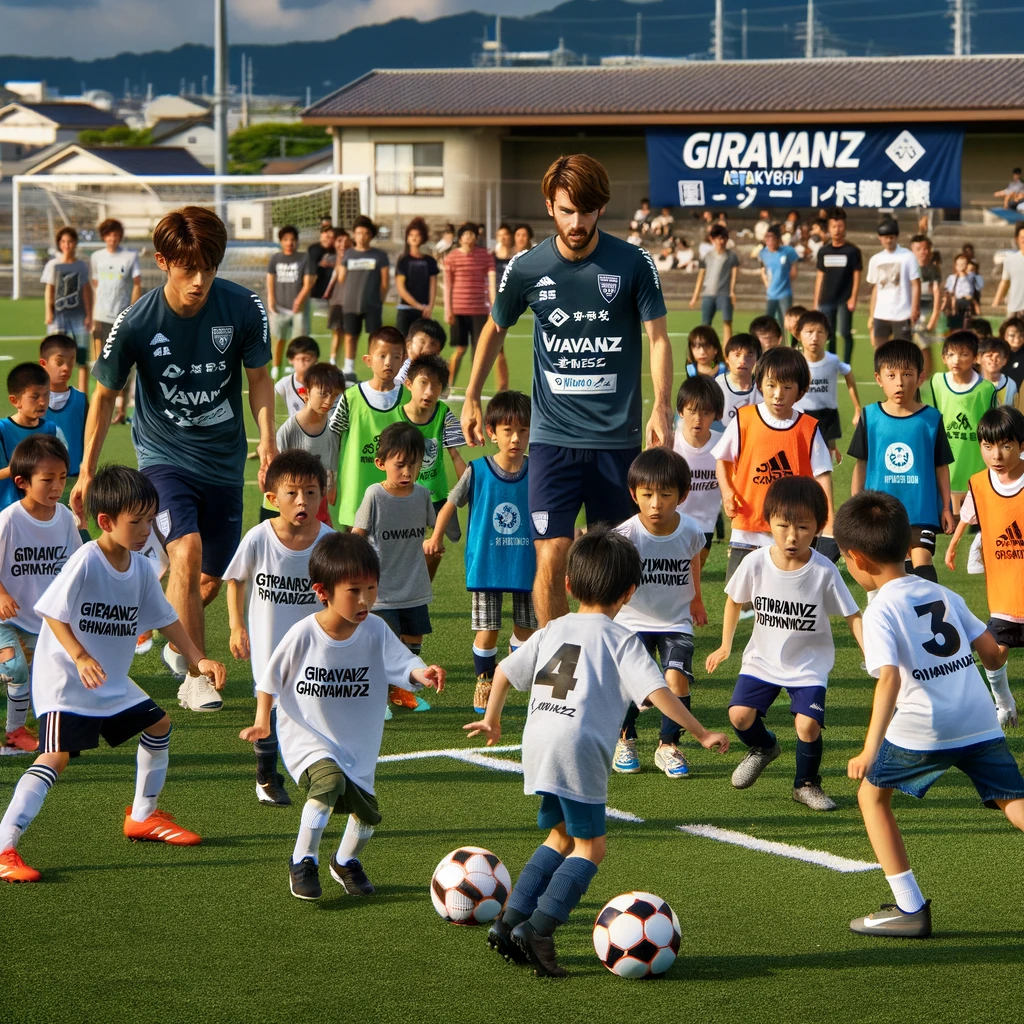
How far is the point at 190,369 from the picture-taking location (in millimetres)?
7281

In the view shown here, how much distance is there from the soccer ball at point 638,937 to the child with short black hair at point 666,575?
1.93 meters

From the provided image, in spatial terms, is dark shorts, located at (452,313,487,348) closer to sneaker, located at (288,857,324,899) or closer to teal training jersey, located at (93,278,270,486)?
teal training jersey, located at (93,278,270,486)

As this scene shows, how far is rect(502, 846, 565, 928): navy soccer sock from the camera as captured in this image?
4.81 metres

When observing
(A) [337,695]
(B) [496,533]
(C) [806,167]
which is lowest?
(A) [337,695]

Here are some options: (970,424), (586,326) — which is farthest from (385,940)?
(970,424)

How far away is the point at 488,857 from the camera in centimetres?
524

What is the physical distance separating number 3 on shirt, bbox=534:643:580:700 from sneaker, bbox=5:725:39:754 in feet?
10.8

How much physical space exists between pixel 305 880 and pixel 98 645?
3.87ft

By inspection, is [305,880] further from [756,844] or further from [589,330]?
[589,330]

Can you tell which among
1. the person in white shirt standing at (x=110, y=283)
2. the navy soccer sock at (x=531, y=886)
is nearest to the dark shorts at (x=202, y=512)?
the navy soccer sock at (x=531, y=886)

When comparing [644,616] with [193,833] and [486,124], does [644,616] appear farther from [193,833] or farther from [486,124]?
[486,124]

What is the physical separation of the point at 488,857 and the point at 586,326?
284cm

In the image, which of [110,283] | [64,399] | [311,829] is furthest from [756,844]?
[110,283]

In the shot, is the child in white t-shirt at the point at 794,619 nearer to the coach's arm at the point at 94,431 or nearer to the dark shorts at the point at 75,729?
the dark shorts at the point at 75,729
